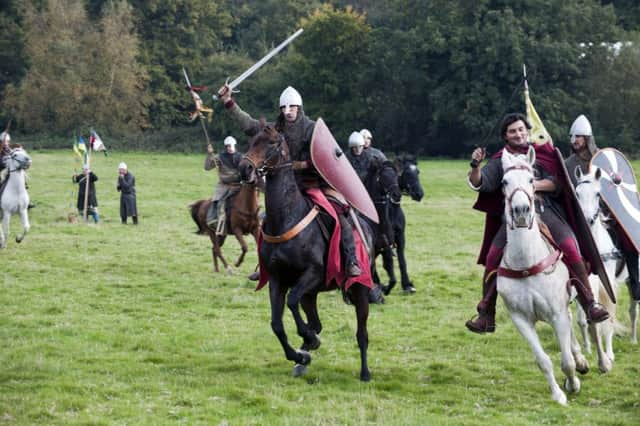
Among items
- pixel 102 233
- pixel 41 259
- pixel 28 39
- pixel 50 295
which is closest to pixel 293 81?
pixel 28 39

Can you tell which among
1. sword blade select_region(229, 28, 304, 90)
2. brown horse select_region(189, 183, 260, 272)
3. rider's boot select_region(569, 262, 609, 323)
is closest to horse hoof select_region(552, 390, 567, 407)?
rider's boot select_region(569, 262, 609, 323)

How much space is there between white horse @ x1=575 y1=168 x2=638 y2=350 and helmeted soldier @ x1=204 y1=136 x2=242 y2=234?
8.64 meters

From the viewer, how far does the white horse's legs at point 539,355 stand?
30.1 feet

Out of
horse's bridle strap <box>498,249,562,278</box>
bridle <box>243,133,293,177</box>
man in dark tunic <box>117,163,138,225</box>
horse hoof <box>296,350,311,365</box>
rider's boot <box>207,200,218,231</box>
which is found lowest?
man in dark tunic <box>117,163,138,225</box>

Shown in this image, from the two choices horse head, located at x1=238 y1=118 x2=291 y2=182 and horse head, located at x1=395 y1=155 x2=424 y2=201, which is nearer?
horse head, located at x1=238 y1=118 x2=291 y2=182

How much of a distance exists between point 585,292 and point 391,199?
257 inches

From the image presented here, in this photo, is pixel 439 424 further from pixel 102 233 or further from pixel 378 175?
pixel 102 233

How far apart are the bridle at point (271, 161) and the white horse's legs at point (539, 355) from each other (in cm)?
280

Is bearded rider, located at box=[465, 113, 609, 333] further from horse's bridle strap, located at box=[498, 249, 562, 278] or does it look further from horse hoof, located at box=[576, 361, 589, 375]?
horse hoof, located at box=[576, 361, 589, 375]

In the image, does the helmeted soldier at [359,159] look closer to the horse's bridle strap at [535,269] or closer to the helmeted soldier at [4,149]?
the horse's bridle strap at [535,269]

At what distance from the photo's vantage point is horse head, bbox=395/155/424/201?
1678cm

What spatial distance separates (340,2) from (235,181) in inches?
2987

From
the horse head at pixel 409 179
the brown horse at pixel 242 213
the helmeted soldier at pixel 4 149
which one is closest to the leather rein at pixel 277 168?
the horse head at pixel 409 179

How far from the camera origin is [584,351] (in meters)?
11.9
